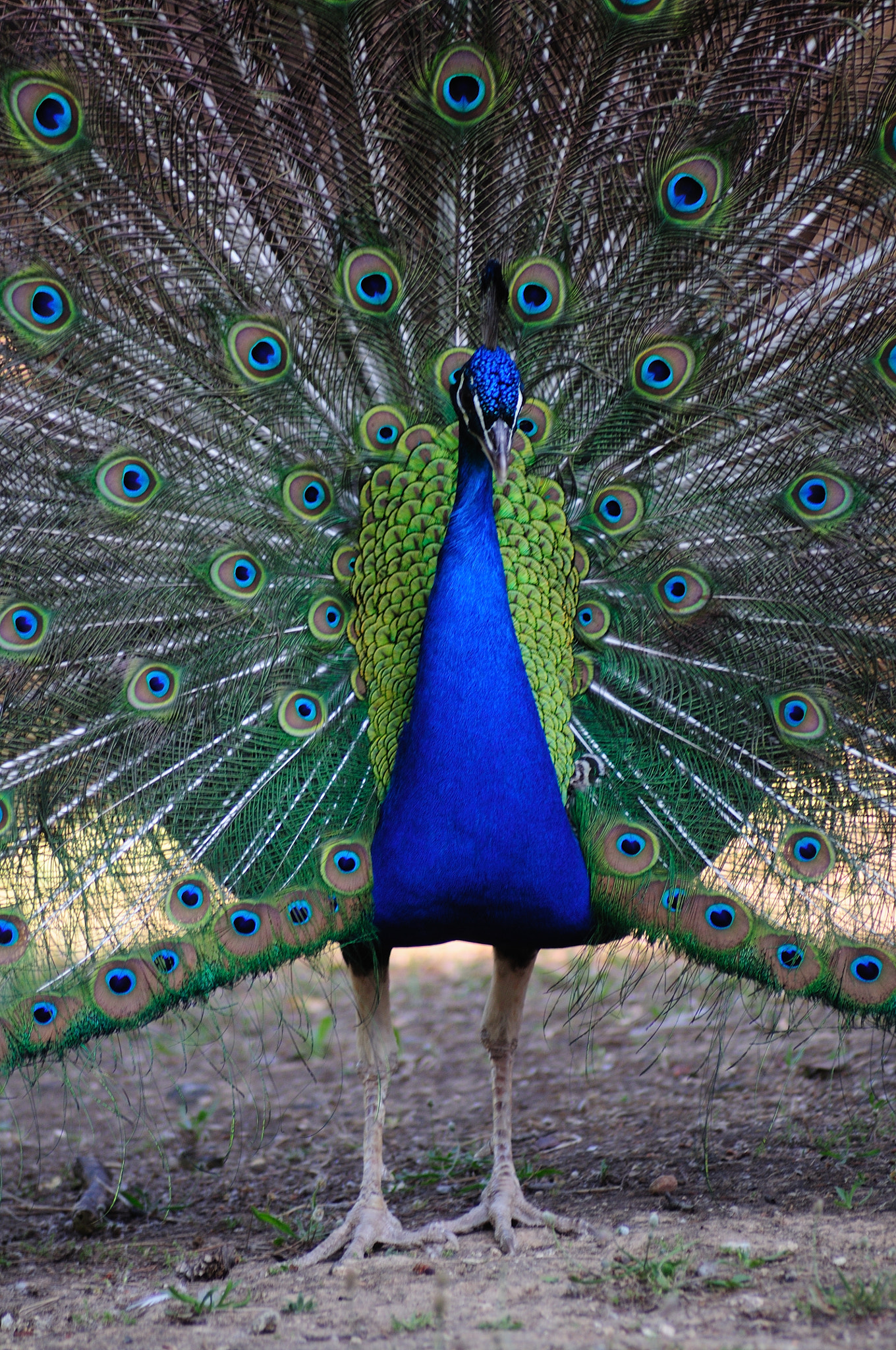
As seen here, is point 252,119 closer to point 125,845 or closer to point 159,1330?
point 125,845

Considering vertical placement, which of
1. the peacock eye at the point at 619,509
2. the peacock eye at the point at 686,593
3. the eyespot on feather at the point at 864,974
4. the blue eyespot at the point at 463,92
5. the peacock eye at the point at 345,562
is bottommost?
the eyespot on feather at the point at 864,974

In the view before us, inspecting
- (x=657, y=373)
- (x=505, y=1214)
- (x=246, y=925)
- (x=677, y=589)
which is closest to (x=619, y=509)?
(x=677, y=589)

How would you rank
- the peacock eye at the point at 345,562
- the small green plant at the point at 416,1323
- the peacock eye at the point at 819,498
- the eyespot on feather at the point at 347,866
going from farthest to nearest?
the peacock eye at the point at 345,562 < the peacock eye at the point at 819,498 < the eyespot on feather at the point at 347,866 < the small green plant at the point at 416,1323

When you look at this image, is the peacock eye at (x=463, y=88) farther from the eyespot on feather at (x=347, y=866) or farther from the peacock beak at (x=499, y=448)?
the eyespot on feather at (x=347, y=866)

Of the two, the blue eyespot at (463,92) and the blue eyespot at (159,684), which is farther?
the blue eyespot at (159,684)

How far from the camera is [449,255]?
11.6 feet

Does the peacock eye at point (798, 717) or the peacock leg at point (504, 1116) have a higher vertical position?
the peacock eye at point (798, 717)

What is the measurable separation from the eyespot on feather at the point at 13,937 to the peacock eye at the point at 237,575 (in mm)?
989

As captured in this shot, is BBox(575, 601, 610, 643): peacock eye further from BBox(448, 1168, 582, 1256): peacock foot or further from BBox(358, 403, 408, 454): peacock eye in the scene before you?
BBox(448, 1168, 582, 1256): peacock foot

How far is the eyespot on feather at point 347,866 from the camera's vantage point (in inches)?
129

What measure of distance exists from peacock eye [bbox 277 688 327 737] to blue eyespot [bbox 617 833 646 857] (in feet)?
2.78

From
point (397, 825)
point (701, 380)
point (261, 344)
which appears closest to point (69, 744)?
point (397, 825)

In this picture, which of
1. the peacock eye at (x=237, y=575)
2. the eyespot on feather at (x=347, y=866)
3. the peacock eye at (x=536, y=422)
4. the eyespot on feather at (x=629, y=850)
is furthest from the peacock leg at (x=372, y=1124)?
the peacock eye at (x=536, y=422)

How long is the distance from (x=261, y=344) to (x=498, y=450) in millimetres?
896
